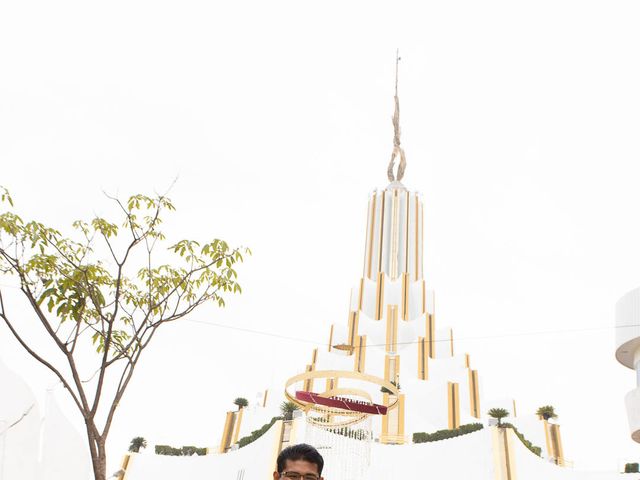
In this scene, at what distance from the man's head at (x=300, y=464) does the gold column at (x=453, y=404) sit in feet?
94.5

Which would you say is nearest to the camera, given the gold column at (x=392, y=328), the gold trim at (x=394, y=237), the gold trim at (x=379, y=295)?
the gold column at (x=392, y=328)

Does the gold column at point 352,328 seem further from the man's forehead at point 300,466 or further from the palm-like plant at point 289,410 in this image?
the man's forehead at point 300,466

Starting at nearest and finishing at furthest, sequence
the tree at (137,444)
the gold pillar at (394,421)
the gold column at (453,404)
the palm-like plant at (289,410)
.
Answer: the palm-like plant at (289,410) → the tree at (137,444) → the gold pillar at (394,421) → the gold column at (453,404)

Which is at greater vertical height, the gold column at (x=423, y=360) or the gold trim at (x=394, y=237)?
the gold trim at (x=394, y=237)

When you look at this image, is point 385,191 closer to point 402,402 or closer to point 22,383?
point 402,402

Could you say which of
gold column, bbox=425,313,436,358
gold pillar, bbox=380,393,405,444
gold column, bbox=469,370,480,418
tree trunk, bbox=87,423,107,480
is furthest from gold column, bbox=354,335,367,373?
tree trunk, bbox=87,423,107,480

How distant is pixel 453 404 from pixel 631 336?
16.6 meters

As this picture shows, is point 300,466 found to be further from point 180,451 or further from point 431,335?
point 431,335

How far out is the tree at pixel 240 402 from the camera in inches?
1176

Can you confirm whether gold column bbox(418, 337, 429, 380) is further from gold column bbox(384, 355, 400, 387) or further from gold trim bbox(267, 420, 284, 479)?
gold trim bbox(267, 420, 284, 479)

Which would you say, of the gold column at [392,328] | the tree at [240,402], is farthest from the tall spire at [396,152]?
the tree at [240,402]

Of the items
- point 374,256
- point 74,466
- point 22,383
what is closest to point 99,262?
point 22,383

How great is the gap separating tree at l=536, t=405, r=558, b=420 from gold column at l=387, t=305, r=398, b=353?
33.3 feet

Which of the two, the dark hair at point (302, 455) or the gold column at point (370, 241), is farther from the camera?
the gold column at point (370, 241)
